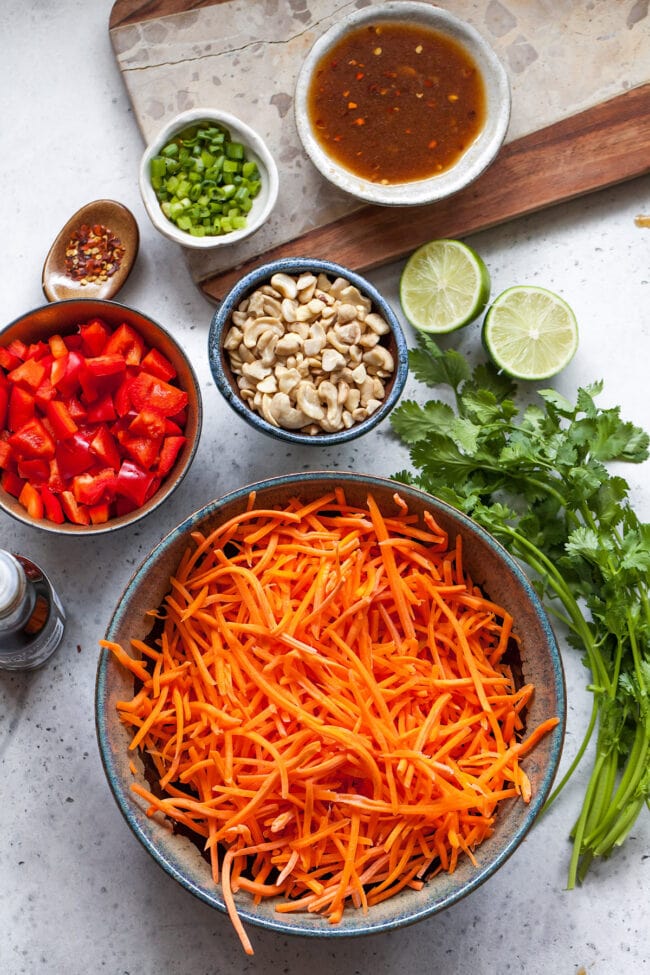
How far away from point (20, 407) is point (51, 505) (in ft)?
0.86

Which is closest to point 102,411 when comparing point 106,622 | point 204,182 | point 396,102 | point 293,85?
point 106,622

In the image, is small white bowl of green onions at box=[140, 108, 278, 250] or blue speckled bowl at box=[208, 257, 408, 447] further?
small white bowl of green onions at box=[140, 108, 278, 250]

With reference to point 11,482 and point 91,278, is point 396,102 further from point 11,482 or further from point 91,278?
point 11,482

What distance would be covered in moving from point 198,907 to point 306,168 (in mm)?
2069

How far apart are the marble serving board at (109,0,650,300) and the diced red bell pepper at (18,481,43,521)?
0.74 metres

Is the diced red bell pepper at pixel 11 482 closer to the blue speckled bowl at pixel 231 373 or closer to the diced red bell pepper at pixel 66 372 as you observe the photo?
the diced red bell pepper at pixel 66 372

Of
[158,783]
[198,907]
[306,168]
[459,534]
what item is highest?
[306,168]

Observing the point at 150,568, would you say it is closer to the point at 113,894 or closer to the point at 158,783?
the point at 158,783

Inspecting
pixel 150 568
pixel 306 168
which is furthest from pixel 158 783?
pixel 306 168

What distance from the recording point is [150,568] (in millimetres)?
2104

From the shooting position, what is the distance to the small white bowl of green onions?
247 cm

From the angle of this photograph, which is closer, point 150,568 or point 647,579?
point 150,568

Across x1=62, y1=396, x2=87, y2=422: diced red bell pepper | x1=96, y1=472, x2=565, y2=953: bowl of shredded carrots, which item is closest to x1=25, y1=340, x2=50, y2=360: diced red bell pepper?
x1=62, y1=396, x2=87, y2=422: diced red bell pepper

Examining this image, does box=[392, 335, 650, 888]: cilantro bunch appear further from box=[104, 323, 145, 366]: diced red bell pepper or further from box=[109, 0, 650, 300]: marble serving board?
box=[104, 323, 145, 366]: diced red bell pepper
